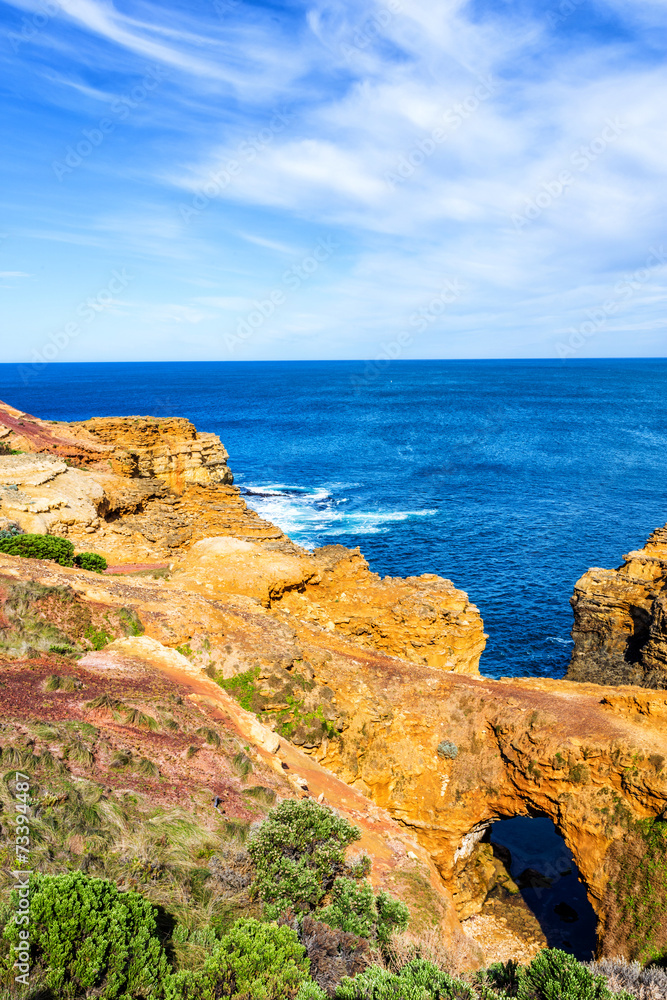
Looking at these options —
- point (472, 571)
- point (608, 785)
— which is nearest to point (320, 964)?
point (608, 785)

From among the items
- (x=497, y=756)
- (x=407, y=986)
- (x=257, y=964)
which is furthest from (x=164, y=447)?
(x=407, y=986)

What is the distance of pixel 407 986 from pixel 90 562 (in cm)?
2439

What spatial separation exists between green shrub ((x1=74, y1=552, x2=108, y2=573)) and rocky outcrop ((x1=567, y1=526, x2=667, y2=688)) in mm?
29904

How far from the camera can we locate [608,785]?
742 inches

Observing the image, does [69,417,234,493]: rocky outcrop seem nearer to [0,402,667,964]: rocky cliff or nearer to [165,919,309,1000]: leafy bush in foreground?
[0,402,667,964]: rocky cliff

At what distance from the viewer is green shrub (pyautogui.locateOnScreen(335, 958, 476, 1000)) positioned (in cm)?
805

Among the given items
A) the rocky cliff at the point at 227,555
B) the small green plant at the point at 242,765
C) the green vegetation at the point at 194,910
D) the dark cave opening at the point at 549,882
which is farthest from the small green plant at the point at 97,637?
the dark cave opening at the point at 549,882

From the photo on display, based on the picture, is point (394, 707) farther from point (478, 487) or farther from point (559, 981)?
point (478, 487)

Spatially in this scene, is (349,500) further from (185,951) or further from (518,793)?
(185,951)

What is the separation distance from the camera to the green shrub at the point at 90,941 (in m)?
6.77

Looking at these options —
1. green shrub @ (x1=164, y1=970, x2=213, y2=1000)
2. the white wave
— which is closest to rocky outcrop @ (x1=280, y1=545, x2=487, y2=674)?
green shrub @ (x1=164, y1=970, x2=213, y2=1000)

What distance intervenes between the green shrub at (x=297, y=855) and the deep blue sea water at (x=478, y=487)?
2893cm

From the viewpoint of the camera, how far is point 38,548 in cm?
2581

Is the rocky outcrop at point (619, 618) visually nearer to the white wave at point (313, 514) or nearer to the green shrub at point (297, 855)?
the white wave at point (313, 514)
